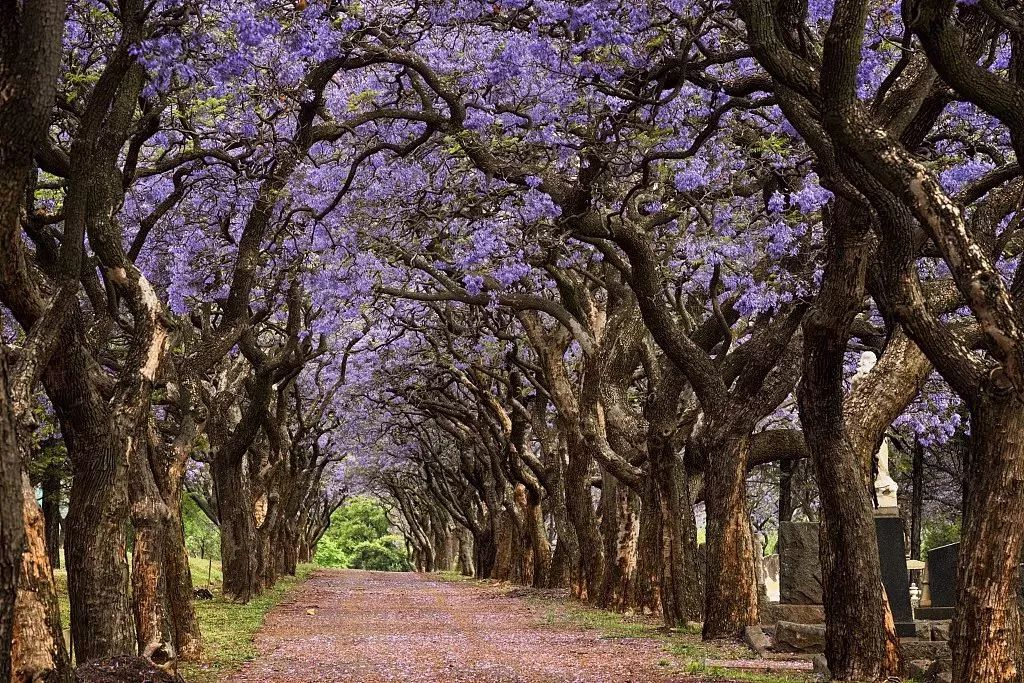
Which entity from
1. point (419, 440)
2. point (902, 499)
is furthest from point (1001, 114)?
point (419, 440)

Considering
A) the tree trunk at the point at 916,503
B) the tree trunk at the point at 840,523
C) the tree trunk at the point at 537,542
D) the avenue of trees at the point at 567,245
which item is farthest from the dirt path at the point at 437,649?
the tree trunk at the point at 916,503

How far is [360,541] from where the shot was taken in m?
85.4

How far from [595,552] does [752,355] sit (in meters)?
11.4

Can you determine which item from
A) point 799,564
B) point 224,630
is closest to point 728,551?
point 799,564

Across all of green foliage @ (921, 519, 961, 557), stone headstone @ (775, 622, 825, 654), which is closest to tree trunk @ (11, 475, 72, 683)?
stone headstone @ (775, 622, 825, 654)

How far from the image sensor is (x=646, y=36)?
12984 mm

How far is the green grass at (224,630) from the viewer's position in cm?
1364

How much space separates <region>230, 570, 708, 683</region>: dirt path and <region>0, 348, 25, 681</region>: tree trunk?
305 inches

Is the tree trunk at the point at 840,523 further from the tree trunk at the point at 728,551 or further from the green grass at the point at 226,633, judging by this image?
the green grass at the point at 226,633

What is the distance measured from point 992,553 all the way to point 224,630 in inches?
512

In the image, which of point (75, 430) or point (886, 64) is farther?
point (886, 64)

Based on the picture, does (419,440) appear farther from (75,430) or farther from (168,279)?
(75,430)

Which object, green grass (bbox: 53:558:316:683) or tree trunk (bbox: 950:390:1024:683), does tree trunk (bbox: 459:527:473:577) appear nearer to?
green grass (bbox: 53:558:316:683)

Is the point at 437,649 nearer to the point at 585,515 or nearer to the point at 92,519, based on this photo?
the point at 92,519
